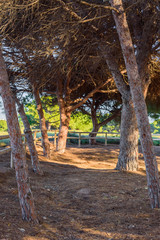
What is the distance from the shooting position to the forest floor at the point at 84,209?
3.59 meters

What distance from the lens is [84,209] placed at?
5105mm

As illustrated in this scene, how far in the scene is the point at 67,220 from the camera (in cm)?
430

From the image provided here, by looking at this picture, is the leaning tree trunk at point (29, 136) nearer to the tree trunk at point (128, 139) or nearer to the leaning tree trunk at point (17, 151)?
the tree trunk at point (128, 139)

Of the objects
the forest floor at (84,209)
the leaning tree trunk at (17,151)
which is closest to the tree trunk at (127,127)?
the forest floor at (84,209)

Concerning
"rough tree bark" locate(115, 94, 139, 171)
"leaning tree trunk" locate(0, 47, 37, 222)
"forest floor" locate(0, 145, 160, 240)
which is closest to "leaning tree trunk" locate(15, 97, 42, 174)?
"forest floor" locate(0, 145, 160, 240)

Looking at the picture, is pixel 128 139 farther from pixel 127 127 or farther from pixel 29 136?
pixel 29 136

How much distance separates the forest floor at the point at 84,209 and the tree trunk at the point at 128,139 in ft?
1.41

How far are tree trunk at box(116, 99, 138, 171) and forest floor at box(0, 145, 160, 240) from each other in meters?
0.43

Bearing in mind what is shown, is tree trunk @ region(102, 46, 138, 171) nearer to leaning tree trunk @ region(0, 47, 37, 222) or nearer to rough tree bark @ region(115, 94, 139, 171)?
rough tree bark @ region(115, 94, 139, 171)

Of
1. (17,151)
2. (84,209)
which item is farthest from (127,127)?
(17,151)

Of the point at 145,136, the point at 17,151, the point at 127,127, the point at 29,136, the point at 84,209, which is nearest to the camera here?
the point at 17,151

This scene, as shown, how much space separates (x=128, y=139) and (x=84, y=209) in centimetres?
413

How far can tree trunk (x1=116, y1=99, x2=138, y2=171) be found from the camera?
8.59 m

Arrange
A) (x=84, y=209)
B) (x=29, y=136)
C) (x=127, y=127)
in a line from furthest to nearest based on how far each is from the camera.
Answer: (x=127, y=127) < (x=29, y=136) < (x=84, y=209)
